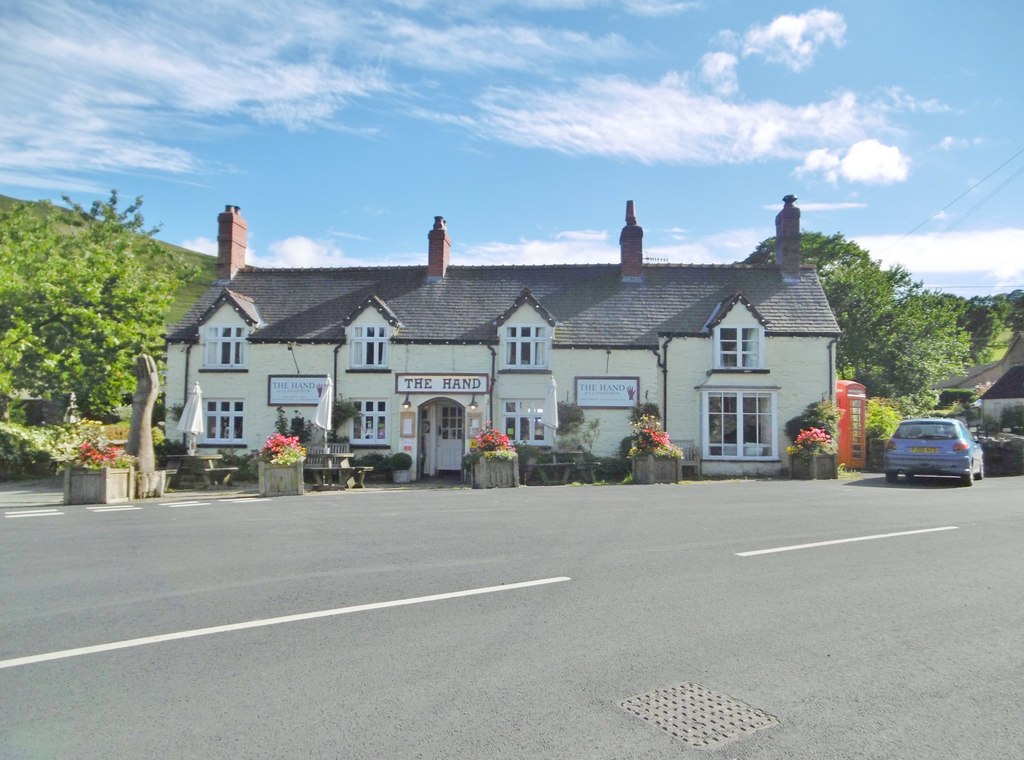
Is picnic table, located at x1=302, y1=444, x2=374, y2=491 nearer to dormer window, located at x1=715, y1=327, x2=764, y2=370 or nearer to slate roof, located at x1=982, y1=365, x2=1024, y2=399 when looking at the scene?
dormer window, located at x1=715, y1=327, x2=764, y2=370

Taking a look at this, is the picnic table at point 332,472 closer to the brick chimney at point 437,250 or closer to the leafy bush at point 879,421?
the brick chimney at point 437,250

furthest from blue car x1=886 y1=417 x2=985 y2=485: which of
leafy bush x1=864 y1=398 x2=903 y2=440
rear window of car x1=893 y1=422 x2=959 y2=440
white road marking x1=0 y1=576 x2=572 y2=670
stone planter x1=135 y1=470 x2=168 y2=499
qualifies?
stone planter x1=135 y1=470 x2=168 y2=499

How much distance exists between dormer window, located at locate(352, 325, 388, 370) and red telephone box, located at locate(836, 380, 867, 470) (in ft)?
49.0

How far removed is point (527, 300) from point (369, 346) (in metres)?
5.25

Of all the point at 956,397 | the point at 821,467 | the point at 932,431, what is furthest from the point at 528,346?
the point at 956,397

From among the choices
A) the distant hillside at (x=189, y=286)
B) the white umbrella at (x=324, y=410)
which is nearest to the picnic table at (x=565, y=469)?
the white umbrella at (x=324, y=410)

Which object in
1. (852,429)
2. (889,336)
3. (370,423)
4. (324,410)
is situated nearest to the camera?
(324,410)

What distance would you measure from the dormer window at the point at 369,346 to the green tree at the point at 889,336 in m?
28.5

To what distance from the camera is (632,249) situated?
25.3 m

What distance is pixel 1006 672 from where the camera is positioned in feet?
15.0

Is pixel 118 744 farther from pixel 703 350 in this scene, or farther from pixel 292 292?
pixel 292 292

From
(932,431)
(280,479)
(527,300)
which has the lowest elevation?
(280,479)

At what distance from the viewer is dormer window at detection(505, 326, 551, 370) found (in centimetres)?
2284

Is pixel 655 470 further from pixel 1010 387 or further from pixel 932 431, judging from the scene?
pixel 1010 387
